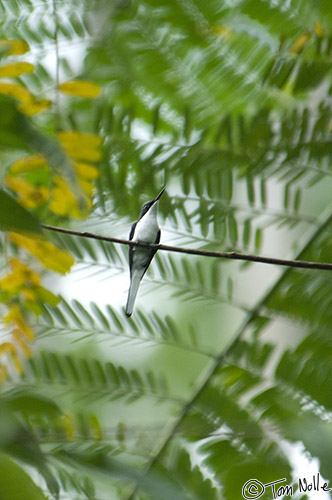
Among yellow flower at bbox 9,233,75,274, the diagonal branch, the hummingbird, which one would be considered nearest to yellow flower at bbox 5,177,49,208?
yellow flower at bbox 9,233,75,274

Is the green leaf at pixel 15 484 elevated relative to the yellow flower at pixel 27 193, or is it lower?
lower

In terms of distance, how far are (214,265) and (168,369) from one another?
1.82 feet

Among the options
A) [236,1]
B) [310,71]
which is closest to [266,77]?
[310,71]

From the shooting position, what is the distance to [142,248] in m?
1.80

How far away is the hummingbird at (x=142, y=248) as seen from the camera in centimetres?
161

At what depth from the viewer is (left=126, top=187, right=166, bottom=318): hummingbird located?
1610 millimetres

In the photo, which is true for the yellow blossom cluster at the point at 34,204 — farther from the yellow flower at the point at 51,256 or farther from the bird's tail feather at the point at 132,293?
the bird's tail feather at the point at 132,293

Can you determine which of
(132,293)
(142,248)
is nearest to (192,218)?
(142,248)

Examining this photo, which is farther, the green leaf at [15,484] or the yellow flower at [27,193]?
the yellow flower at [27,193]

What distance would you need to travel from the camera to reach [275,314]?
1.83 meters

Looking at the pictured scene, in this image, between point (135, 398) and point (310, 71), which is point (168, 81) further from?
point (135, 398)

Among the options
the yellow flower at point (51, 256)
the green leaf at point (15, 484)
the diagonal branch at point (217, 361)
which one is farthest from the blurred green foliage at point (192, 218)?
the green leaf at point (15, 484)

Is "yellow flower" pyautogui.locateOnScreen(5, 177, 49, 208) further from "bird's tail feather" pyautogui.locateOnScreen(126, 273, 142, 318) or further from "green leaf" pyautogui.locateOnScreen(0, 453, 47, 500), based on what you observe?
"green leaf" pyautogui.locateOnScreen(0, 453, 47, 500)

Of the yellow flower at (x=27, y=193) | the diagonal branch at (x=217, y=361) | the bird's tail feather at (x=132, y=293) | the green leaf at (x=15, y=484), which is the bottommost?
the green leaf at (x=15, y=484)
